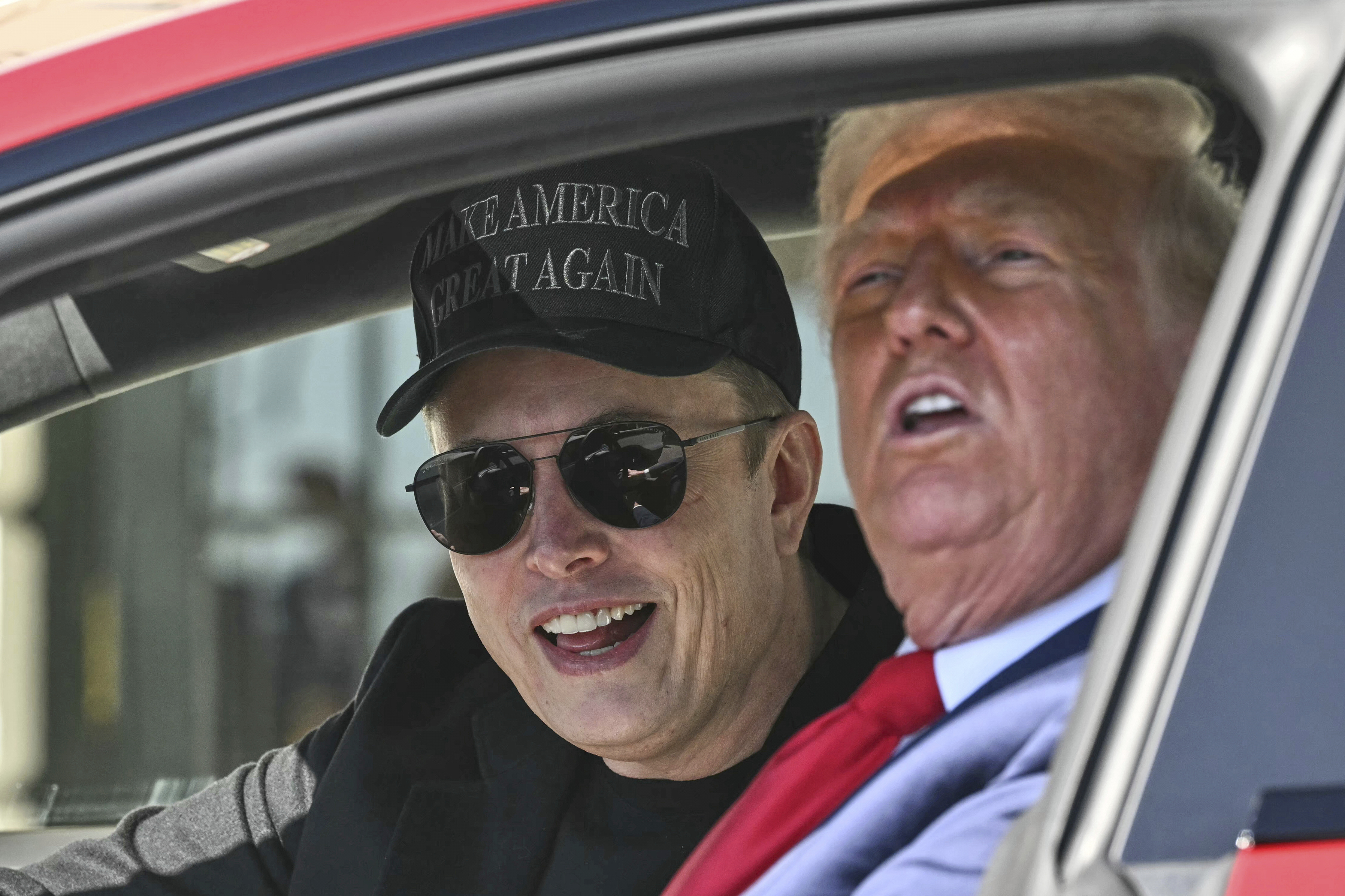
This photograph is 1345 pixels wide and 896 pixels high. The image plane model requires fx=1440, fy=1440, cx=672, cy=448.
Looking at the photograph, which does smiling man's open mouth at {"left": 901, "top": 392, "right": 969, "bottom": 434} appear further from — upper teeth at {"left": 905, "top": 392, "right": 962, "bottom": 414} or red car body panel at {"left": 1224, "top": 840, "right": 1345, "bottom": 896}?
red car body panel at {"left": 1224, "top": 840, "right": 1345, "bottom": 896}

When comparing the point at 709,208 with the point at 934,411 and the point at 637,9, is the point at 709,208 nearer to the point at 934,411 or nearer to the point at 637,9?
the point at 934,411

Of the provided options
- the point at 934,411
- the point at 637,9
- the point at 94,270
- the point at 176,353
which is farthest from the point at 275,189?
the point at 176,353

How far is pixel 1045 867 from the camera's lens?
904 millimetres

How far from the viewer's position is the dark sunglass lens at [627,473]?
185 centimetres

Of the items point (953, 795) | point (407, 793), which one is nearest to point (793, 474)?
point (407, 793)

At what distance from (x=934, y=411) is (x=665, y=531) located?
80 cm

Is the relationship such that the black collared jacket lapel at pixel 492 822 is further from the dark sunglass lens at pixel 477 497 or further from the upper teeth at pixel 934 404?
the upper teeth at pixel 934 404

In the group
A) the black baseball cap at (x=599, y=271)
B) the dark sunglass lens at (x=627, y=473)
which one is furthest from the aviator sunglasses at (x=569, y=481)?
the black baseball cap at (x=599, y=271)

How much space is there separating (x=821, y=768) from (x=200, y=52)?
2.63 feet

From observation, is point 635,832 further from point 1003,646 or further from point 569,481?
point 1003,646

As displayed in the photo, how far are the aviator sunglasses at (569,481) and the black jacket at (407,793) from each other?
0.27 m

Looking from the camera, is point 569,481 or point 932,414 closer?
point 932,414

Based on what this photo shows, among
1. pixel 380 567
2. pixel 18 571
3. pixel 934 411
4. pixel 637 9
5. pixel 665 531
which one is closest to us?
pixel 637 9

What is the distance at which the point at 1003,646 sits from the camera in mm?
1193
